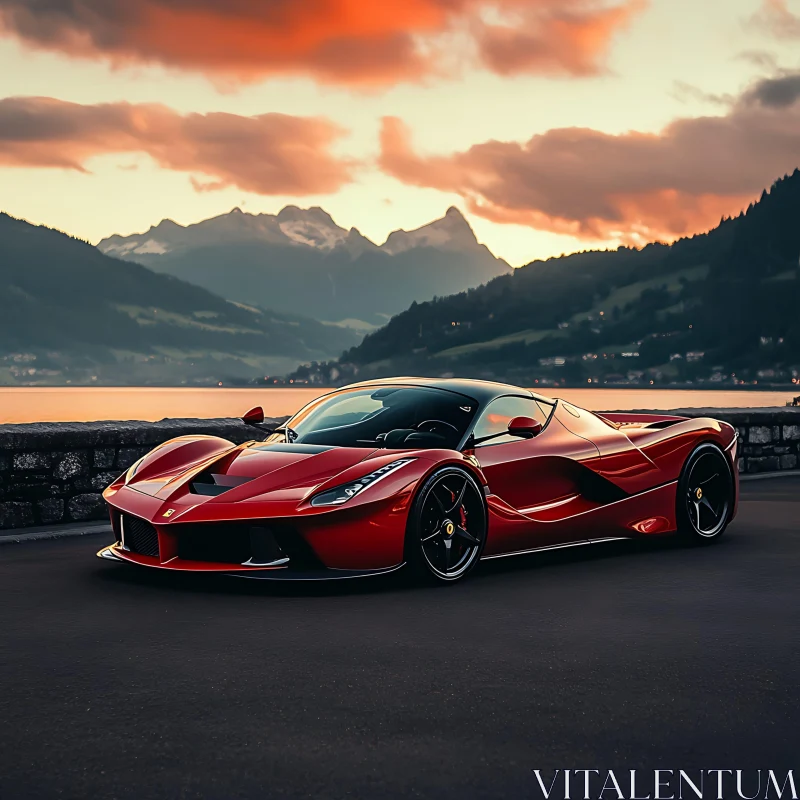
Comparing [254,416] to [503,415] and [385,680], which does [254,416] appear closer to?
[503,415]

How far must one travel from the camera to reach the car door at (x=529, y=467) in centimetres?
738

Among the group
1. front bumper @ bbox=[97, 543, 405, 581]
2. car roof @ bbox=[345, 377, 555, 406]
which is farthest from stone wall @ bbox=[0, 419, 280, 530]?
front bumper @ bbox=[97, 543, 405, 581]

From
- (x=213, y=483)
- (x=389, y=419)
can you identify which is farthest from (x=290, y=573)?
(x=389, y=419)

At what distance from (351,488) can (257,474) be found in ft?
1.99

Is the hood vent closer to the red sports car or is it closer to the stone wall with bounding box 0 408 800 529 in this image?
the red sports car

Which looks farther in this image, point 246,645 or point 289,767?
point 246,645

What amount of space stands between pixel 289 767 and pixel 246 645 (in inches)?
70.5

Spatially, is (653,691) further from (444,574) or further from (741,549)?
(741,549)

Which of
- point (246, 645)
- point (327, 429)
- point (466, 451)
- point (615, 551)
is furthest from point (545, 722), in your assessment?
point (615, 551)

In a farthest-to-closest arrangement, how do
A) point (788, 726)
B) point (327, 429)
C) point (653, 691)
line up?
1. point (327, 429)
2. point (653, 691)
3. point (788, 726)

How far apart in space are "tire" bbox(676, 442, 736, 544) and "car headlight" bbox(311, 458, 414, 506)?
2.88m

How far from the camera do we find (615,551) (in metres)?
8.60

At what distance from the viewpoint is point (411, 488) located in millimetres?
6750

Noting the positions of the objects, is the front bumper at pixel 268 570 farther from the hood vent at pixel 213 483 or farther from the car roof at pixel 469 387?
the car roof at pixel 469 387
